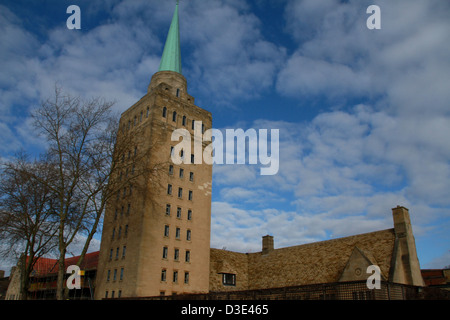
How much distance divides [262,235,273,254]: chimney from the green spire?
32197mm

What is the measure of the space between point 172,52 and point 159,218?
31390 mm

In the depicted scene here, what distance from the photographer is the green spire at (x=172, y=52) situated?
6025 centimetres

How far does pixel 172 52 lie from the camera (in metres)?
61.8

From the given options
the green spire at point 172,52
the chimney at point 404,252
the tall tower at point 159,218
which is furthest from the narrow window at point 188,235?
the green spire at point 172,52

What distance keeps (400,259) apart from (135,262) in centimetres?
3046

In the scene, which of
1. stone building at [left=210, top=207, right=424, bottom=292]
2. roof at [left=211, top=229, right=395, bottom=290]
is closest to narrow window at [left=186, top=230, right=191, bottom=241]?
stone building at [left=210, top=207, right=424, bottom=292]

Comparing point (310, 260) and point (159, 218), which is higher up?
point (159, 218)

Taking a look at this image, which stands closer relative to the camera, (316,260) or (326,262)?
(326,262)

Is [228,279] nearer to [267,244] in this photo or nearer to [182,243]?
[267,244]

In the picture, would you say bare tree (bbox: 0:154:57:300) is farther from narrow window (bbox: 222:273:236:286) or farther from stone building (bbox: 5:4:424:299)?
narrow window (bbox: 222:273:236:286)

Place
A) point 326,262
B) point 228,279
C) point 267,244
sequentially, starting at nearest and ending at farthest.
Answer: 1. point 326,262
2. point 228,279
3. point 267,244

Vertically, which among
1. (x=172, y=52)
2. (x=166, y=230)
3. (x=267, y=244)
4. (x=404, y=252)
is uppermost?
(x=172, y=52)

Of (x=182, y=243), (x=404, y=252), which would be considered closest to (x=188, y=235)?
(x=182, y=243)
